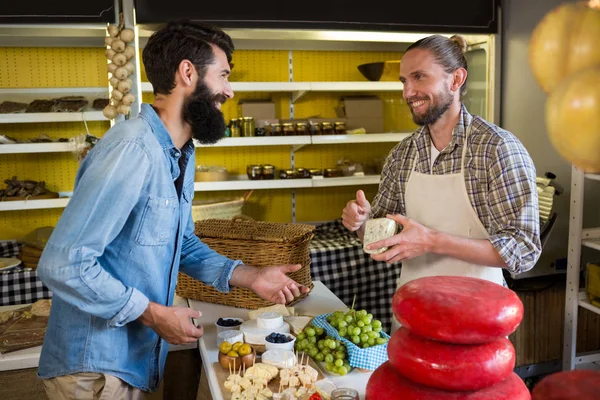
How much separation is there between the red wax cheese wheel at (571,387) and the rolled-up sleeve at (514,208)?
1.51 m

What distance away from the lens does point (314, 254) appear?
389 cm

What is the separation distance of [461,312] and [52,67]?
13.8 feet

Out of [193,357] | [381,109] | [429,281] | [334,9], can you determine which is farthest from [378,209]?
[381,109]

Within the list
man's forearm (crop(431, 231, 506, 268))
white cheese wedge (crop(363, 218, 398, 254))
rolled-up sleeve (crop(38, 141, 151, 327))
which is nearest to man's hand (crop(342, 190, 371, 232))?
white cheese wedge (crop(363, 218, 398, 254))

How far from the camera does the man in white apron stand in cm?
194

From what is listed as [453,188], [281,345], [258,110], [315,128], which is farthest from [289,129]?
[281,345]

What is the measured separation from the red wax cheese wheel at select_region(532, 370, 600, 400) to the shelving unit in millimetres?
3239

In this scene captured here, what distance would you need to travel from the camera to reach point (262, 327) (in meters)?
2.01

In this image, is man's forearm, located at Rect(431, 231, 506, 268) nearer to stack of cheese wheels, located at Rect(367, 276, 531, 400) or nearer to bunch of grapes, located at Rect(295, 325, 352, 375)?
bunch of grapes, located at Rect(295, 325, 352, 375)

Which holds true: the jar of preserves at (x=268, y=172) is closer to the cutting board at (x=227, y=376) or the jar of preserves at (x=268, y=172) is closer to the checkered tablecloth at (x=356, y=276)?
the checkered tablecloth at (x=356, y=276)

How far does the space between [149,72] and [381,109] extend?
3115 millimetres

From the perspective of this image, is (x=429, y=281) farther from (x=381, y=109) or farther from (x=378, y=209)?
(x=381, y=109)

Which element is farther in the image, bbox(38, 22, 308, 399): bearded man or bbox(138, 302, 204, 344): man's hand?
bbox(138, 302, 204, 344): man's hand

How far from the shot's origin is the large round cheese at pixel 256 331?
192 cm
